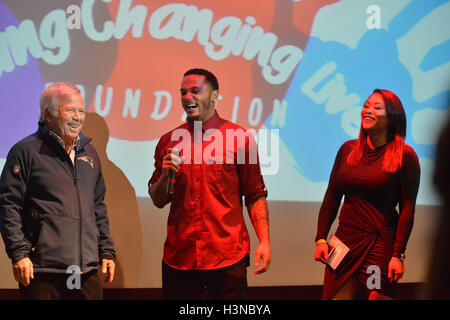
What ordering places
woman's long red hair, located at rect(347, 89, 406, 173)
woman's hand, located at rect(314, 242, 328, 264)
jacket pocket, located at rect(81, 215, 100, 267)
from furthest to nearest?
woman's hand, located at rect(314, 242, 328, 264), woman's long red hair, located at rect(347, 89, 406, 173), jacket pocket, located at rect(81, 215, 100, 267)

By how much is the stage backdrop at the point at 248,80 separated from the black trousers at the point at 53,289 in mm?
994

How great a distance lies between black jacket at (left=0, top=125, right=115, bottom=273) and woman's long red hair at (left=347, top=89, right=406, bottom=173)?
58.1 inches

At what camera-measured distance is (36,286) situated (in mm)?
2168

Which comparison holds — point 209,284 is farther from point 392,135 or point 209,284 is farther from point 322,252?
point 392,135

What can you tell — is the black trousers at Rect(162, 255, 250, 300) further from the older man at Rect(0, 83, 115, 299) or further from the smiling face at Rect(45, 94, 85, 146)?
the smiling face at Rect(45, 94, 85, 146)

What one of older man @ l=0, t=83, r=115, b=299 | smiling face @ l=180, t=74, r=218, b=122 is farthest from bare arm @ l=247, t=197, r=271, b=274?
older man @ l=0, t=83, r=115, b=299

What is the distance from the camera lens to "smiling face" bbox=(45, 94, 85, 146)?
2311mm

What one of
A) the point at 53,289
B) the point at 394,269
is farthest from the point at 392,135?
the point at 53,289

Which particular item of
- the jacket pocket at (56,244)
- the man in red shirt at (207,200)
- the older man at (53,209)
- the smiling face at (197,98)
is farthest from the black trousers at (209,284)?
the smiling face at (197,98)

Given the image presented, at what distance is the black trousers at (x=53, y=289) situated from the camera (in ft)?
7.11

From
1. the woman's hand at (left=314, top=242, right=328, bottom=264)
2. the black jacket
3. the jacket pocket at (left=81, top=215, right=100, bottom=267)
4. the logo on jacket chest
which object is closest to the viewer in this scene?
the black jacket

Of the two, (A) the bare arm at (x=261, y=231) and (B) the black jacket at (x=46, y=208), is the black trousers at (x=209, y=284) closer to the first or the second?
(A) the bare arm at (x=261, y=231)

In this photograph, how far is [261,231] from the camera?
8.21 ft

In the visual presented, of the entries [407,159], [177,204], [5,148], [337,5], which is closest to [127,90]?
[5,148]
